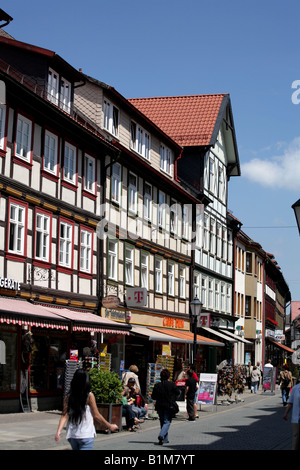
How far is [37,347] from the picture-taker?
24875 mm

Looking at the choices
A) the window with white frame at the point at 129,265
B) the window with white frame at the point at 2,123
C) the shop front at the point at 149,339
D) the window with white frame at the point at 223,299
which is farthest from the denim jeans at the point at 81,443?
Answer: the window with white frame at the point at 223,299

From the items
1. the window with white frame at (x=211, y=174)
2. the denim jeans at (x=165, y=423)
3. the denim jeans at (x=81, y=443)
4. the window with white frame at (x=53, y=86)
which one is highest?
the window with white frame at (x=211, y=174)

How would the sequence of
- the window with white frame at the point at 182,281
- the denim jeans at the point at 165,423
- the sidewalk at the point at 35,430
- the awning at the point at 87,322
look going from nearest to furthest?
the sidewalk at the point at 35,430 < the denim jeans at the point at 165,423 < the awning at the point at 87,322 < the window with white frame at the point at 182,281

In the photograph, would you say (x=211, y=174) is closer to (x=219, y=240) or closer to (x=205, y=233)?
(x=205, y=233)

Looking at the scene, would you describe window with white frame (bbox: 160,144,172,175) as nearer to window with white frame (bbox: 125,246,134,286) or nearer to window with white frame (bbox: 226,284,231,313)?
window with white frame (bbox: 125,246,134,286)

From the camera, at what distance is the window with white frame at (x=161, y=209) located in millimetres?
37312

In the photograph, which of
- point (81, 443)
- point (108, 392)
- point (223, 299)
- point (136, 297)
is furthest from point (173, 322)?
point (81, 443)

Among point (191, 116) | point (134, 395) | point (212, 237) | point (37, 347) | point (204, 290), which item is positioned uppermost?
point (191, 116)

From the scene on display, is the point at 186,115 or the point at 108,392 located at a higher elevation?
the point at 186,115

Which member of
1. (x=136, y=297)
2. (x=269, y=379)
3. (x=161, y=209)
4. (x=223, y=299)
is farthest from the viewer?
(x=223, y=299)

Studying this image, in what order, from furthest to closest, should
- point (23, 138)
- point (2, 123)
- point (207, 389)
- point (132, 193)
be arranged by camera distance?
1. point (132, 193)
2. point (207, 389)
3. point (23, 138)
4. point (2, 123)

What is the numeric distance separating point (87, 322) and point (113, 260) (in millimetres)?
6934

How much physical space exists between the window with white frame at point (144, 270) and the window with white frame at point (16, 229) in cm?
1152

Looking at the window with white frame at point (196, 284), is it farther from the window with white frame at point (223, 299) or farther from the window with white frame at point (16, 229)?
the window with white frame at point (16, 229)
